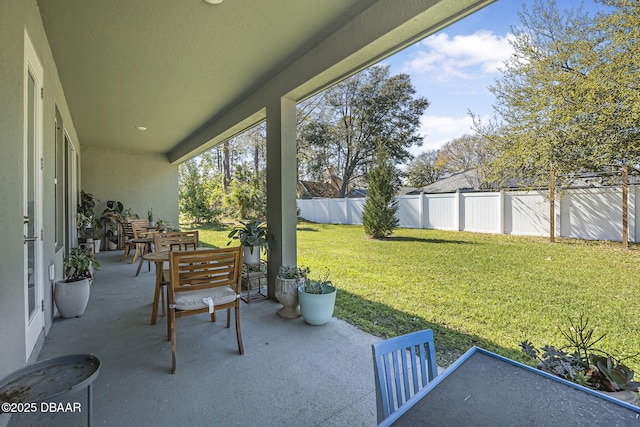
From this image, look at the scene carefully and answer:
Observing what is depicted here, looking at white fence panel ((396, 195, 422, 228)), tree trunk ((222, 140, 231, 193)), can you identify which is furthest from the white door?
tree trunk ((222, 140, 231, 193))

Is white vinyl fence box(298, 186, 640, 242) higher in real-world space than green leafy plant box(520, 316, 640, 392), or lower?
higher

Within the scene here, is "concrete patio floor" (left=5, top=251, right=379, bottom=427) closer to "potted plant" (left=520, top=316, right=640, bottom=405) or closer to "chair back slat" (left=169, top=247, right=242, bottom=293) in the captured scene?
"chair back slat" (left=169, top=247, right=242, bottom=293)

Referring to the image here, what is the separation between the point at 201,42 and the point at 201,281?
7.09 feet

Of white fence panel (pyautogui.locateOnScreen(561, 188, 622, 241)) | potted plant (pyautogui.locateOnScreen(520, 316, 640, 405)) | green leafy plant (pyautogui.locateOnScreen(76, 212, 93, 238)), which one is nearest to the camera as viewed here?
potted plant (pyautogui.locateOnScreen(520, 316, 640, 405))

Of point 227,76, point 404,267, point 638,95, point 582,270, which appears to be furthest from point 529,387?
point 638,95

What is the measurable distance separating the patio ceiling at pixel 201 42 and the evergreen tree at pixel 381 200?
18.9 ft

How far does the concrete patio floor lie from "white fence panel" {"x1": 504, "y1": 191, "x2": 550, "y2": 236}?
747cm

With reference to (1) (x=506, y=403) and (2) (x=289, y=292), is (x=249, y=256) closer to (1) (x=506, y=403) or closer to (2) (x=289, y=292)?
(2) (x=289, y=292)

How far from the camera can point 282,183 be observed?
3.35 metres

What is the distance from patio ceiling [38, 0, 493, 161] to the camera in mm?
2168

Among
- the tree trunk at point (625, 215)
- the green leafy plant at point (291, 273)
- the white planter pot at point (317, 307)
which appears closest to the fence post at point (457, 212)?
the tree trunk at point (625, 215)

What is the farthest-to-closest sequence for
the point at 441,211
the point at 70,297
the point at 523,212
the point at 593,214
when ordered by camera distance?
the point at 441,211 < the point at 523,212 < the point at 593,214 < the point at 70,297

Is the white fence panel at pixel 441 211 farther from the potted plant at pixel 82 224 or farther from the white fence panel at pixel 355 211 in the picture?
the potted plant at pixel 82 224

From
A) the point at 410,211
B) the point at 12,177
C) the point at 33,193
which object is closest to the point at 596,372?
the point at 12,177
